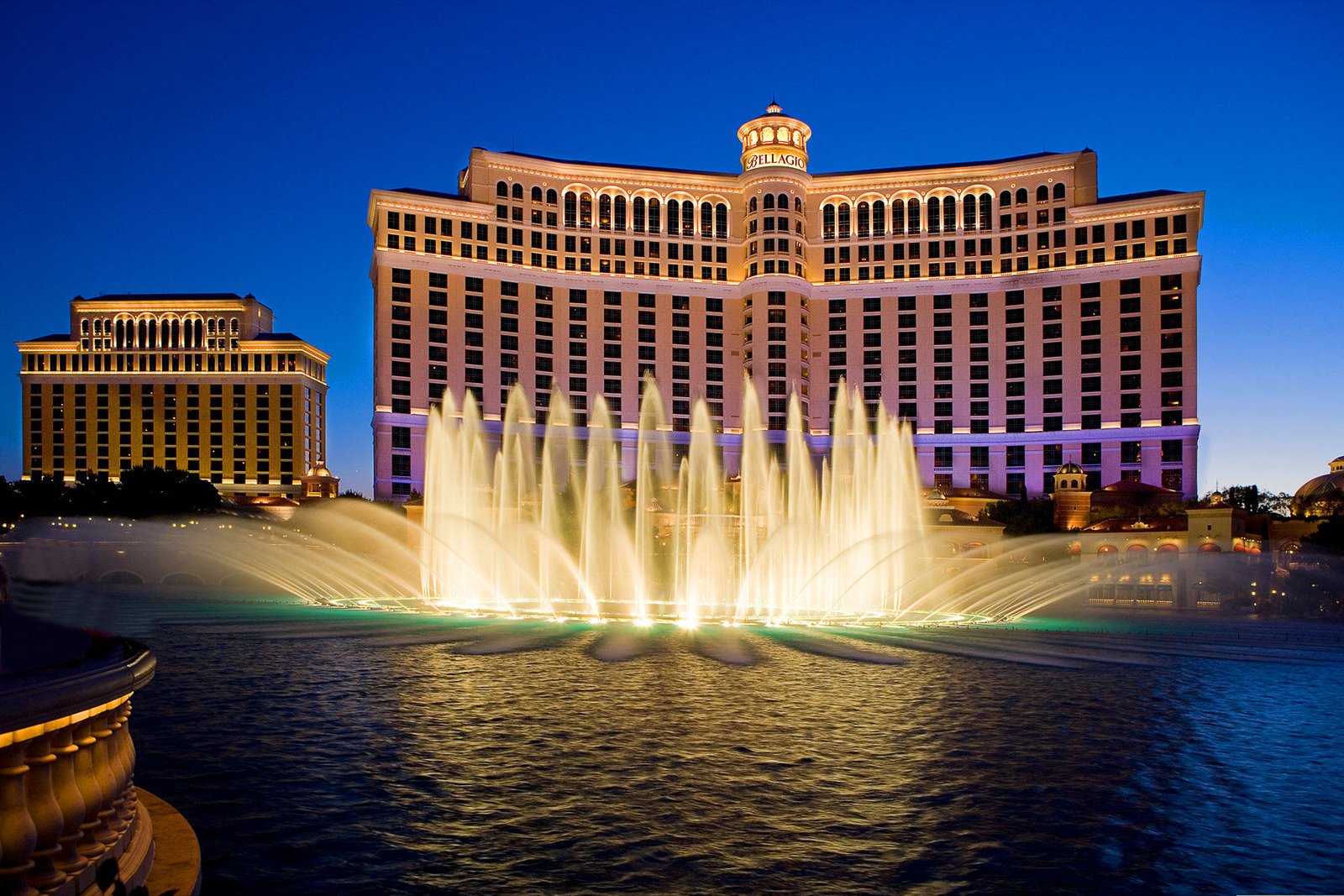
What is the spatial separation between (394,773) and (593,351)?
99.4 metres

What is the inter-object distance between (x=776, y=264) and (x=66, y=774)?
106m

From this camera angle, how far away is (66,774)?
5.60 m

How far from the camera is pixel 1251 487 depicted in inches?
3893

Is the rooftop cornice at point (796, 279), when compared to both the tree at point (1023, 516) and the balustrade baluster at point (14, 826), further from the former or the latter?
the balustrade baluster at point (14, 826)

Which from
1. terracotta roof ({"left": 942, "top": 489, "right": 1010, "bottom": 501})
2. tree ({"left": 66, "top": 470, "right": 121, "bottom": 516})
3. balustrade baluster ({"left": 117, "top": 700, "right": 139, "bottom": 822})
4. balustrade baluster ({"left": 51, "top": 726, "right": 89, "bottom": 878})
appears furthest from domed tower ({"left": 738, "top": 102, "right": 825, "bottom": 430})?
balustrade baluster ({"left": 51, "top": 726, "right": 89, "bottom": 878})

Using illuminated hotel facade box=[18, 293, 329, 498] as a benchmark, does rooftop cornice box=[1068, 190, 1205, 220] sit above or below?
above

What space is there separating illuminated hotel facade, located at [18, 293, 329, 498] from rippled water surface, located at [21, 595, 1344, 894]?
129 m

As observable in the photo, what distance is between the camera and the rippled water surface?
363 inches

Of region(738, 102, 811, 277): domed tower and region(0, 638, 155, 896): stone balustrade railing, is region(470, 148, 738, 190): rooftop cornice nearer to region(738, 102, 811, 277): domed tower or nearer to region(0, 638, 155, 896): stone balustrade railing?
region(738, 102, 811, 277): domed tower

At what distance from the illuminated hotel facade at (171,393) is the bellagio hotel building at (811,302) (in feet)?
154

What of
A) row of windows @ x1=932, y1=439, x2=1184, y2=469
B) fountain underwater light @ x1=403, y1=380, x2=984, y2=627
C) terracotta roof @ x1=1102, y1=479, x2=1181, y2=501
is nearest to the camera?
fountain underwater light @ x1=403, y1=380, x2=984, y2=627

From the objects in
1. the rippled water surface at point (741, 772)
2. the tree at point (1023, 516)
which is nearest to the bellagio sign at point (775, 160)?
the tree at point (1023, 516)

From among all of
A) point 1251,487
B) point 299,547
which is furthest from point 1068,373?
point 299,547

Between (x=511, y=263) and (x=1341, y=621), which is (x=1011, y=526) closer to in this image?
(x=1341, y=621)
